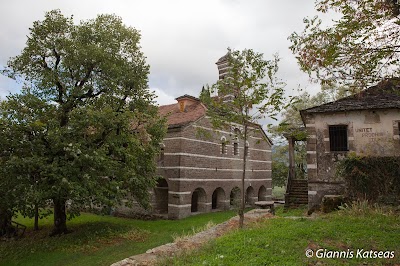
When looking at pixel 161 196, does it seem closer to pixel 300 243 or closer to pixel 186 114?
pixel 186 114

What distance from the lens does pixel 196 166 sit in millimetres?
23266

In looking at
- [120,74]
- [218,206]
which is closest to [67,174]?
[120,74]

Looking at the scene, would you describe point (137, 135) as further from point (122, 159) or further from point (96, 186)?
point (96, 186)

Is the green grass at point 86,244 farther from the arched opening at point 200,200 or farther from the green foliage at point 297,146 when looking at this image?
the green foliage at point 297,146

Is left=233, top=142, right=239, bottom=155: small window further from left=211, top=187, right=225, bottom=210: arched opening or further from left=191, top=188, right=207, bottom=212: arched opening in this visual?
left=191, top=188, right=207, bottom=212: arched opening

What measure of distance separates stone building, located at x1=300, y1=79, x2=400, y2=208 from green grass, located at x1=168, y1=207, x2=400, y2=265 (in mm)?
4948

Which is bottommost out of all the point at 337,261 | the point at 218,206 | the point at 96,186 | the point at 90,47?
the point at 218,206

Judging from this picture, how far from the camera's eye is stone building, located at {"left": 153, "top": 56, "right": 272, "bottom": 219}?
72.5 feet

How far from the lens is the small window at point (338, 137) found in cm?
1493

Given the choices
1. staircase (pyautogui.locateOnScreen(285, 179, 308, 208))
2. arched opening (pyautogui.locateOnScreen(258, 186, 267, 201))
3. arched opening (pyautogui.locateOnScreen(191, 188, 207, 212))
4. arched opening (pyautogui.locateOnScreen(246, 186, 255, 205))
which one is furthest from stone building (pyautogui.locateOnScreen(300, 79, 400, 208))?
arched opening (pyautogui.locateOnScreen(258, 186, 267, 201))

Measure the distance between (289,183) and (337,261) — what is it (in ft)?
42.8

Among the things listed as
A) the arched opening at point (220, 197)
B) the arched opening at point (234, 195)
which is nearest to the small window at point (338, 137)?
the arched opening at point (220, 197)

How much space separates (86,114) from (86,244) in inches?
261

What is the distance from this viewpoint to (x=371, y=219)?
988cm
